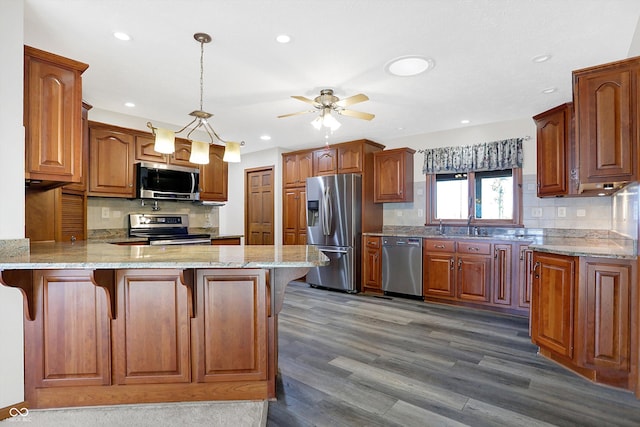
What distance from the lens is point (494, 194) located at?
459cm

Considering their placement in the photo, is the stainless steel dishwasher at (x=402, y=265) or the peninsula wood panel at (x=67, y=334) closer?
the peninsula wood panel at (x=67, y=334)

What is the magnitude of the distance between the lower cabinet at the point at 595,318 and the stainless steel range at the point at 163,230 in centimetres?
385

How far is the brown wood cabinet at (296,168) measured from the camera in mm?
5805

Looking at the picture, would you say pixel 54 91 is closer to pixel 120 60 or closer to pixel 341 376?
pixel 120 60

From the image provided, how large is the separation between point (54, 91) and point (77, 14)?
52cm

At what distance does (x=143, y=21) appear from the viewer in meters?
2.24

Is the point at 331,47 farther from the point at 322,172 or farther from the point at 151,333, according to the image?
the point at 322,172

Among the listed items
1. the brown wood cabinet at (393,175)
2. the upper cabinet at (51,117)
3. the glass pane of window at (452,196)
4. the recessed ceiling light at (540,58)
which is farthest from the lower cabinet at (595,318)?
the upper cabinet at (51,117)

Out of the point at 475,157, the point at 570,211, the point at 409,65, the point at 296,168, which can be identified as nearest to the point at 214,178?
the point at 296,168

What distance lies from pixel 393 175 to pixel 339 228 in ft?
3.75

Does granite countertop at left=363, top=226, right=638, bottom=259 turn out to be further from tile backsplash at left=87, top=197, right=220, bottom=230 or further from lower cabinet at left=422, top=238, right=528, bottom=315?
tile backsplash at left=87, top=197, right=220, bottom=230

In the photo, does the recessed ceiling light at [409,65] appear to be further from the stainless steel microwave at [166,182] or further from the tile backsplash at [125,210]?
the tile backsplash at [125,210]

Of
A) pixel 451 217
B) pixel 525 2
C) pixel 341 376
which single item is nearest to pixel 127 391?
pixel 341 376

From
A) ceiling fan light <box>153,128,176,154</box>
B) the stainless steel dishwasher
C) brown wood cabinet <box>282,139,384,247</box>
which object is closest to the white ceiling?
ceiling fan light <box>153,128,176,154</box>
